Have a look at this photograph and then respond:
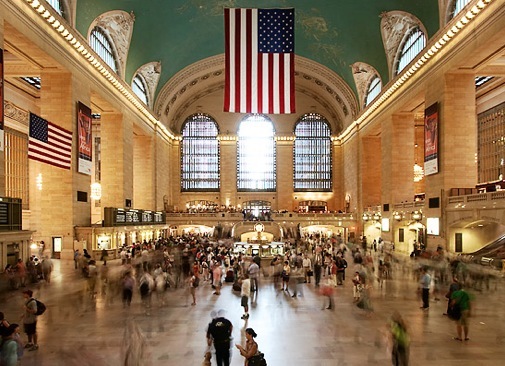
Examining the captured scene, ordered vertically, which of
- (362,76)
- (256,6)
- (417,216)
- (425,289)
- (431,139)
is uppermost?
(256,6)

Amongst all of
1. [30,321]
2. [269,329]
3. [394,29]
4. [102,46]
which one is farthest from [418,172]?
[30,321]

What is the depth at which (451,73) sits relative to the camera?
22.8 m

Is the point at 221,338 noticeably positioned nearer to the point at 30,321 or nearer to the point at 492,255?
the point at 30,321

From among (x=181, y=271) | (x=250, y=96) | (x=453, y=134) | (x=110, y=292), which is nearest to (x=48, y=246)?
(x=181, y=271)

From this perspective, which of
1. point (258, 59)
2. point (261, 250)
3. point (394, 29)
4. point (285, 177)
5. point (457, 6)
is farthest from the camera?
point (285, 177)

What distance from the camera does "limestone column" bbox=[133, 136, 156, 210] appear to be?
3991 cm

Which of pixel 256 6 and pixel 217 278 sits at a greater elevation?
pixel 256 6

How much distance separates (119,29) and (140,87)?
783 cm

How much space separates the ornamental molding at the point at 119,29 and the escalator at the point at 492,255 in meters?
21.2

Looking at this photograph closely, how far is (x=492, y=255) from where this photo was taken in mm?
17281

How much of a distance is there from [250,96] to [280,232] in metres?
17.7

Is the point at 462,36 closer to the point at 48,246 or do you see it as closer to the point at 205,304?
the point at 205,304

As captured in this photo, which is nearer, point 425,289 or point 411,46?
point 425,289

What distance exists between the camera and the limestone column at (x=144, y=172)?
131ft
